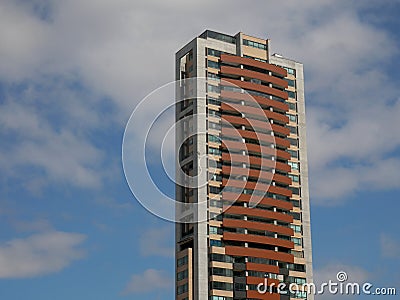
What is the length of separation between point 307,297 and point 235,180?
24.2 m

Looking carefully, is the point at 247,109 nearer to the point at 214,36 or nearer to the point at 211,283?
the point at 214,36

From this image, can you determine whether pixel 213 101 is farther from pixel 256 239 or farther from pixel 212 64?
pixel 256 239

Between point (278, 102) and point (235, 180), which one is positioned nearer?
point (235, 180)

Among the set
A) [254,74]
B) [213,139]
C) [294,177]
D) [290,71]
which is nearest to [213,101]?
[213,139]

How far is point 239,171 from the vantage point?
130 meters

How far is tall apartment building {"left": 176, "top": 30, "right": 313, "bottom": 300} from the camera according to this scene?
123m

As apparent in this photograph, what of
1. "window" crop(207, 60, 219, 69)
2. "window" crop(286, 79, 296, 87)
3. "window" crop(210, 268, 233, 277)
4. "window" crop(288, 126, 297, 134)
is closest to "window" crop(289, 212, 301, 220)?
"window" crop(288, 126, 297, 134)

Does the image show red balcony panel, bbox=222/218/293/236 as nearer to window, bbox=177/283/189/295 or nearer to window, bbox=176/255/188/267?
window, bbox=176/255/188/267

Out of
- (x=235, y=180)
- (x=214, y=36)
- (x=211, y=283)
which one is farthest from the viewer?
(x=214, y=36)

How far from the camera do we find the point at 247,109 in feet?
440

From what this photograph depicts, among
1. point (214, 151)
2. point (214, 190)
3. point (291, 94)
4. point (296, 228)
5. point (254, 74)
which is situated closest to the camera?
point (214, 190)

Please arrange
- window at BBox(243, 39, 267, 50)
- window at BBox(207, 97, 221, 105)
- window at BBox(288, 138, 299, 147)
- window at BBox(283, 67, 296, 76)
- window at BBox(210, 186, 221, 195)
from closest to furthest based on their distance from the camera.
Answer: window at BBox(210, 186, 221, 195) < window at BBox(207, 97, 221, 105) < window at BBox(243, 39, 267, 50) < window at BBox(288, 138, 299, 147) < window at BBox(283, 67, 296, 76)

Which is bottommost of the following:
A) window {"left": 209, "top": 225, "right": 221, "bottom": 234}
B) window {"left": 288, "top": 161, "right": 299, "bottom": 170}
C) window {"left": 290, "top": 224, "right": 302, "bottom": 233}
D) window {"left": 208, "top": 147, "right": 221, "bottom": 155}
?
window {"left": 209, "top": 225, "right": 221, "bottom": 234}

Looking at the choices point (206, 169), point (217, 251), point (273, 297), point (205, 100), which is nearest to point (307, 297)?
point (273, 297)
